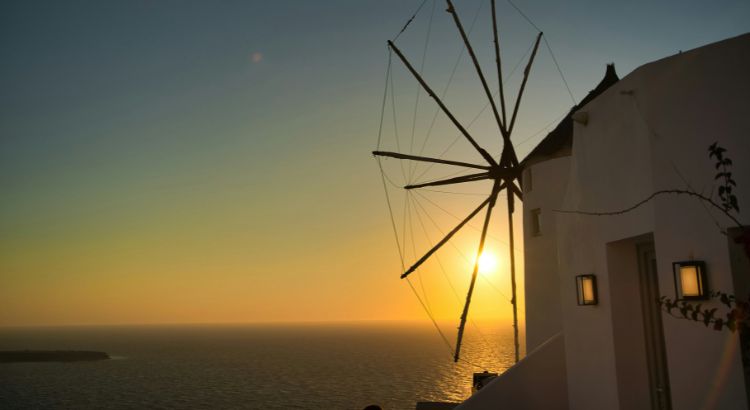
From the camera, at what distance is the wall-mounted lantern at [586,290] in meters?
7.23

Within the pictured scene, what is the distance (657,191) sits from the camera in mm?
5641

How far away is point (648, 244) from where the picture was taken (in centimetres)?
659

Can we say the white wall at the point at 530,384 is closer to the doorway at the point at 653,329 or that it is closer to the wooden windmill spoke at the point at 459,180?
the doorway at the point at 653,329

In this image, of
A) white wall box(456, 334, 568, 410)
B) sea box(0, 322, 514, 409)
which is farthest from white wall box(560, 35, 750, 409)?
sea box(0, 322, 514, 409)

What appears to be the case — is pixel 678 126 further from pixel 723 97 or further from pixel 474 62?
pixel 474 62

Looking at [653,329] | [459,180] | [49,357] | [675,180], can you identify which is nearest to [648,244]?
[653,329]

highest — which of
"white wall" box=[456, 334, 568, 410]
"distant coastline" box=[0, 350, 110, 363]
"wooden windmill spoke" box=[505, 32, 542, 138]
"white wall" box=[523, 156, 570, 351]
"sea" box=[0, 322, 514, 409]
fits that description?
"wooden windmill spoke" box=[505, 32, 542, 138]

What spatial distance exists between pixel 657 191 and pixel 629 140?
0.90m

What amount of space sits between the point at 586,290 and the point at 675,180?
2363mm

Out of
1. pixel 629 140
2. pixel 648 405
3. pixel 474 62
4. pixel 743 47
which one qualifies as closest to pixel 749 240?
pixel 743 47

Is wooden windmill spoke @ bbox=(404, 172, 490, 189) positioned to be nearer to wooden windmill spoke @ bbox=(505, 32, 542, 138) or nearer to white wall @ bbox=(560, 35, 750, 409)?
wooden windmill spoke @ bbox=(505, 32, 542, 138)

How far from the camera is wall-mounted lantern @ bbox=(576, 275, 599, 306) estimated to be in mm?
7234

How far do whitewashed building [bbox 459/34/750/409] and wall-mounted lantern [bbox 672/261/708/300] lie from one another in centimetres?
5

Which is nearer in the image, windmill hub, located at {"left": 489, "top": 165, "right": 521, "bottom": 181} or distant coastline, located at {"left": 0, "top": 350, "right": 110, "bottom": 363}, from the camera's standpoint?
windmill hub, located at {"left": 489, "top": 165, "right": 521, "bottom": 181}
